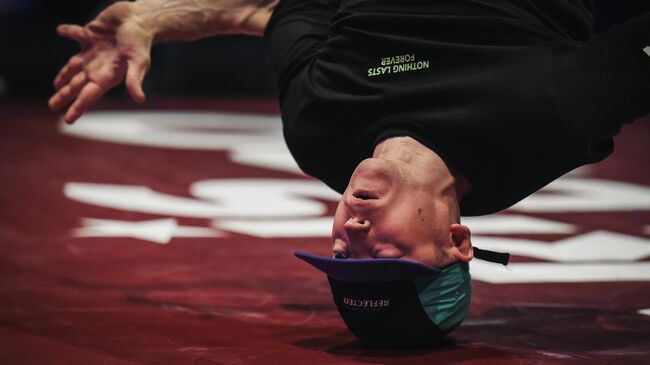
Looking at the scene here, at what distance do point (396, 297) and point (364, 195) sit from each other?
10.0 inches

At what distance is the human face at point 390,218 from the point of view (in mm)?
2652

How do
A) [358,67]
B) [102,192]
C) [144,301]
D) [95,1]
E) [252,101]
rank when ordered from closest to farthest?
[358,67]
[144,301]
[102,192]
[252,101]
[95,1]

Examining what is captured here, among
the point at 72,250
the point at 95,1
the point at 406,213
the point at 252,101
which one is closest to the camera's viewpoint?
the point at 406,213

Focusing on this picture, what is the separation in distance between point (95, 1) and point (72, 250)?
7.01m

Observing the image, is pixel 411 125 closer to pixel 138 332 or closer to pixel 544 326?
pixel 544 326

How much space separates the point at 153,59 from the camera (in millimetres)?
10828

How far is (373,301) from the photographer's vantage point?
2.70 m

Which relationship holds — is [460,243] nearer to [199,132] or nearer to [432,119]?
[432,119]

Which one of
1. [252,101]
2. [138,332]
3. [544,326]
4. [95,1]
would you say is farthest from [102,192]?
[95,1]

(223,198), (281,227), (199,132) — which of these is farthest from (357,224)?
(199,132)

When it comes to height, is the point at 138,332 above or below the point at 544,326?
below

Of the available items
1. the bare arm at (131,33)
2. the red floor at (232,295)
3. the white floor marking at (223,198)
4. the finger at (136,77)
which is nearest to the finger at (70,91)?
the bare arm at (131,33)

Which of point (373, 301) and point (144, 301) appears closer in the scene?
point (373, 301)

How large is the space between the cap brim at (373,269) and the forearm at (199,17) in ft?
3.55
